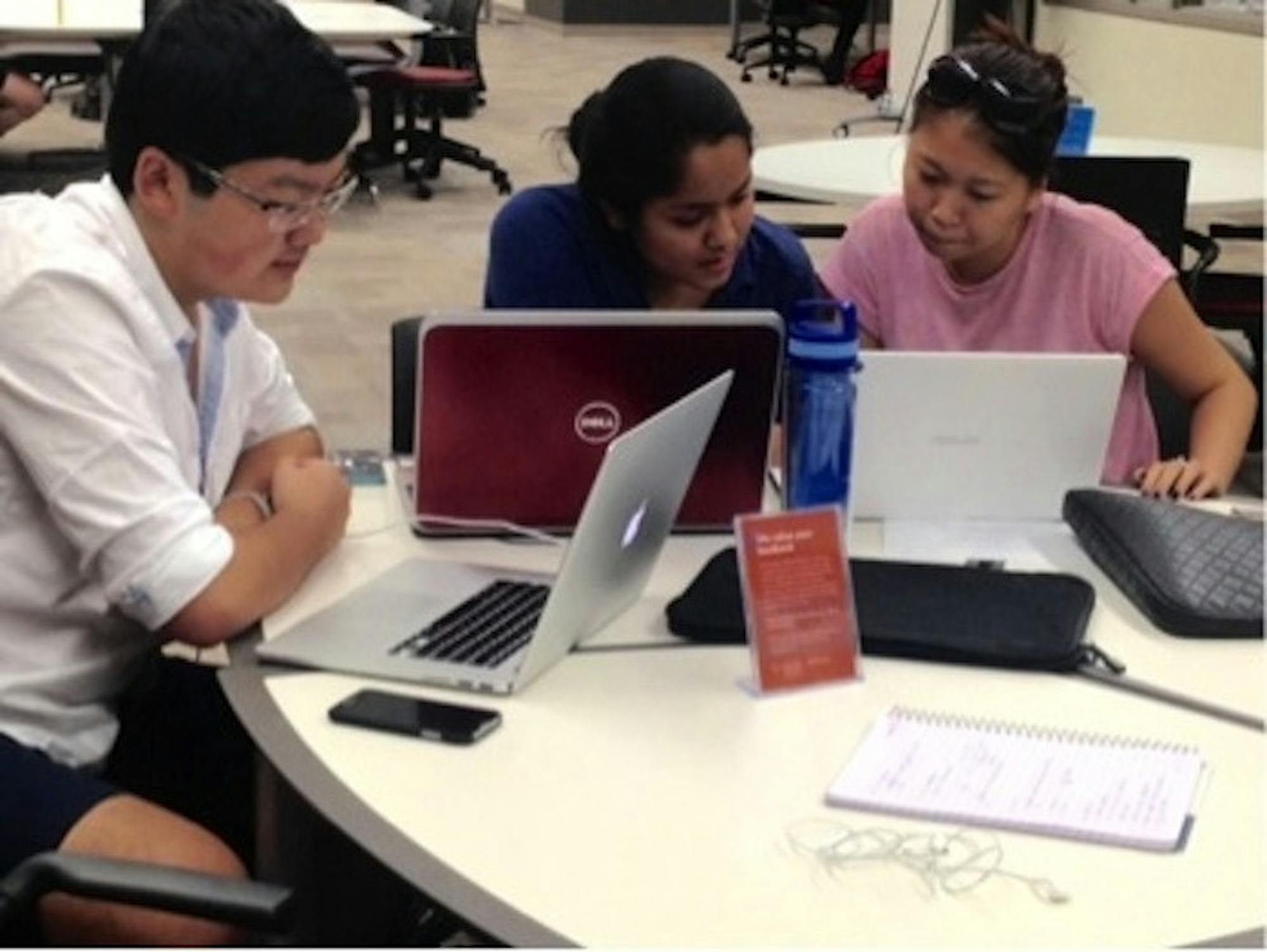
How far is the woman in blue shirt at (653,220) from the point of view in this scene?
2271 mm

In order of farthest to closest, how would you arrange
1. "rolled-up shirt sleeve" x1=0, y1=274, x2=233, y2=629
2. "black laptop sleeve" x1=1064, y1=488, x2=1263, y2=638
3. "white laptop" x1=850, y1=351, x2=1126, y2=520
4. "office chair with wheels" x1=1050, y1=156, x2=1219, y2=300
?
"office chair with wheels" x1=1050, y1=156, x2=1219, y2=300
"white laptop" x1=850, y1=351, x2=1126, y2=520
"black laptop sleeve" x1=1064, y1=488, x2=1263, y2=638
"rolled-up shirt sleeve" x1=0, y1=274, x2=233, y2=629

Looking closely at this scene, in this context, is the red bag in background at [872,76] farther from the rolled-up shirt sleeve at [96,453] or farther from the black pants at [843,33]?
the rolled-up shirt sleeve at [96,453]

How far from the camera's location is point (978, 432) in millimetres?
2062

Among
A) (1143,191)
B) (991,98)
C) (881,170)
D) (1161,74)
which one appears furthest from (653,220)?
(1161,74)

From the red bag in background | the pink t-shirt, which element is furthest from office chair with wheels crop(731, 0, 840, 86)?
the pink t-shirt

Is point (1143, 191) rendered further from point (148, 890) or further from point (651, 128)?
point (148, 890)

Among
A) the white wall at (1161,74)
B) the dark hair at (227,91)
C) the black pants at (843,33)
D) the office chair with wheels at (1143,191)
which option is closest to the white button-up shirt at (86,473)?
the dark hair at (227,91)

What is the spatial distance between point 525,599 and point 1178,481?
0.81m

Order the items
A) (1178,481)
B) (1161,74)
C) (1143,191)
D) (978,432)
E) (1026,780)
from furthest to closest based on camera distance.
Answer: (1161,74), (1143,191), (1178,481), (978,432), (1026,780)

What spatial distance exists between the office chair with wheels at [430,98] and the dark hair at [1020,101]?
5.67 metres

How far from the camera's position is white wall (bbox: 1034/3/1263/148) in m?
7.46

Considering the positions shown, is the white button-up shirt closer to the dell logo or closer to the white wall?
the dell logo

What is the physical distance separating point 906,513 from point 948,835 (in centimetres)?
73

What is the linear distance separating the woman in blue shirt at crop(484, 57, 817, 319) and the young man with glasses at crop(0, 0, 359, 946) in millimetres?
529
